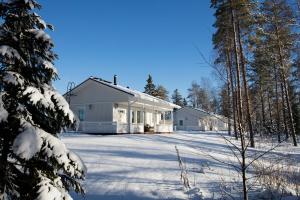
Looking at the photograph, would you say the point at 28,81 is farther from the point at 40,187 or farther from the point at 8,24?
the point at 40,187

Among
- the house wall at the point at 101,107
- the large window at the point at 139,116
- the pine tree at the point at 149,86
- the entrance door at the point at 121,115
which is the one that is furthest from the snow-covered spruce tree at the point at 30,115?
the pine tree at the point at 149,86

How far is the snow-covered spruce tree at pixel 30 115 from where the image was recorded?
3.38m

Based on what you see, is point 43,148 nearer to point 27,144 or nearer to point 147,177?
point 27,144

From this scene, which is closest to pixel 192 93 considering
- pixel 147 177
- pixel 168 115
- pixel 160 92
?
pixel 160 92

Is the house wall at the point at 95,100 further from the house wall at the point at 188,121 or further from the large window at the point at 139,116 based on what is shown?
the house wall at the point at 188,121

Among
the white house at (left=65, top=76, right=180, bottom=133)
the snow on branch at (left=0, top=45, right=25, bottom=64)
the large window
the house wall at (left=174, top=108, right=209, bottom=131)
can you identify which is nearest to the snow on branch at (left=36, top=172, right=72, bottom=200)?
the snow on branch at (left=0, top=45, right=25, bottom=64)

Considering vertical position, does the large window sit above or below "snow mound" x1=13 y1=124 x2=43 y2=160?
above

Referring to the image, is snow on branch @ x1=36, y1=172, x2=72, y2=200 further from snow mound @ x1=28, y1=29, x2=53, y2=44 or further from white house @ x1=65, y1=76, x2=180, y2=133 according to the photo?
white house @ x1=65, y1=76, x2=180, y2=133

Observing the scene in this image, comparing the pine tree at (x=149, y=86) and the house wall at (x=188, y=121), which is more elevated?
the pine tree at (x=149, y=86)

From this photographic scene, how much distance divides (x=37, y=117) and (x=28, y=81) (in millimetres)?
497

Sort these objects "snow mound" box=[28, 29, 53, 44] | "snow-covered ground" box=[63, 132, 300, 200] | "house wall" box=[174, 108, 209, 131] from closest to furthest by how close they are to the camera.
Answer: "snow mound" box=[28, 29, 53, 44], "snow-covered ground" box=[63, 132, 300, 200], "house wall" box=[174, 108, 209, 131]

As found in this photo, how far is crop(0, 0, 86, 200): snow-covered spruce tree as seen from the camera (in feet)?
11.1

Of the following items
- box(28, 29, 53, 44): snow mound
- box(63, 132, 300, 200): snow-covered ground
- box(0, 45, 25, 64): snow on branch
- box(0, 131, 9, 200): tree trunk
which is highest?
box(28, 29, 53, 44): snow mound

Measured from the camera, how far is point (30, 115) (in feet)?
12.2
